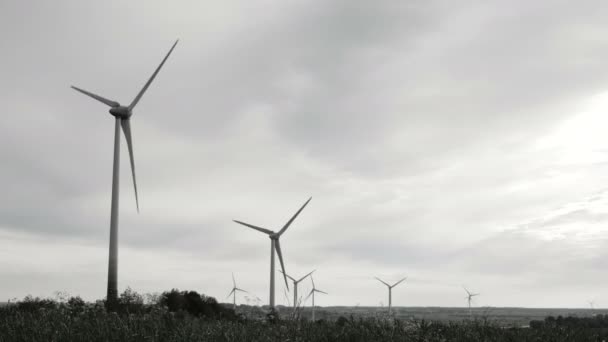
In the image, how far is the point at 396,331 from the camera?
43.5ft

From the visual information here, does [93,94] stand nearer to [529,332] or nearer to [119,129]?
[119,129]

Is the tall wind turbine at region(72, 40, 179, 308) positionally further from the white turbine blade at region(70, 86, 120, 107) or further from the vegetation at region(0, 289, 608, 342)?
the vegetation at region(0, 289, 608, 342)

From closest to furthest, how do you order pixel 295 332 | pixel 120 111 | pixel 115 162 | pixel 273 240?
1. pixel 295 332
2. pixel 115 162
3. pixel 120 111
4. pixel 273 240

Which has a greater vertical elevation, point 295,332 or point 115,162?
point 115,162

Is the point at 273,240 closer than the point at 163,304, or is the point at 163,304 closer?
the point at 163,304

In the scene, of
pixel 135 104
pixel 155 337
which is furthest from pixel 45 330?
pixel 135 104

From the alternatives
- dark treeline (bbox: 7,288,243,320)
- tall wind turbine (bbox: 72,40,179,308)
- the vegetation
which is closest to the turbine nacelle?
tall wind turbine (bbox: 72,40,179,308)

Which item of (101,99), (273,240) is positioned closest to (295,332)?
(101,99)

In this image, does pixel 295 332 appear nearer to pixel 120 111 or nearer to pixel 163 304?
pixel 163 304

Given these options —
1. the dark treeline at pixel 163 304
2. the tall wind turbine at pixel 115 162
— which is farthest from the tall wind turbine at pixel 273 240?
the tall wind turbine at pixel 115 162

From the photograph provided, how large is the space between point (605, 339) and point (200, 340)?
9246mm

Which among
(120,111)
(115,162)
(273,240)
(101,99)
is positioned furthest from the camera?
(273,240)

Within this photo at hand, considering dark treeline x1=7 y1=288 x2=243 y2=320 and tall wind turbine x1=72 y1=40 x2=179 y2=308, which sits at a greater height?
tall wind turbine x1=72 y1=40 x2=179 y2=308

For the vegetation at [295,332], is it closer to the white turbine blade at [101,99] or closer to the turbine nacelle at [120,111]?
the turbine nacelle at [120,111]
